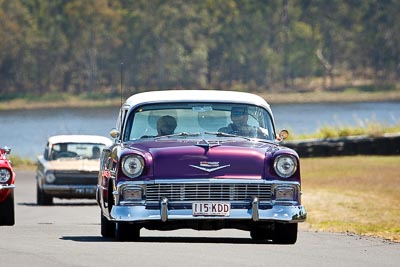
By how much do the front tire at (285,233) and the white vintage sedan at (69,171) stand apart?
43.7ft

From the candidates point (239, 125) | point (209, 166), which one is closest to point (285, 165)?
point (209, 166)

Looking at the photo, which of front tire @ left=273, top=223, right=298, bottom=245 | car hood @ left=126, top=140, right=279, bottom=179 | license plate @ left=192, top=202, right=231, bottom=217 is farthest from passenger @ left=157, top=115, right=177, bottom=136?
front tire @ left=273, top=223, right=298, bottom=245

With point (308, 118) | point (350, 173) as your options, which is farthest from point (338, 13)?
point (350, 173)

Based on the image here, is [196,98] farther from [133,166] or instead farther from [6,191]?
[6,191]

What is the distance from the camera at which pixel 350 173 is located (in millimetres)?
34969

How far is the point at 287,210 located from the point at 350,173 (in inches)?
835

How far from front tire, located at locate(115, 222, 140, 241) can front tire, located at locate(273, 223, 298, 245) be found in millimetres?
1540

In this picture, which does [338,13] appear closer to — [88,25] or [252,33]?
[252,33]

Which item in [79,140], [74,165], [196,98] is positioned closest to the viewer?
[196,98]

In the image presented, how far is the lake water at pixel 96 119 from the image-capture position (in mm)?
81369

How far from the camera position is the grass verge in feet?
67.4

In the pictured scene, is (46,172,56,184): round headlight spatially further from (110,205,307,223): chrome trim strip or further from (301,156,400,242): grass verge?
(110,205,307,223): chrome trim strip

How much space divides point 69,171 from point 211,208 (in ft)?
47.3

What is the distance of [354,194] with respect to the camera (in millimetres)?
28625
